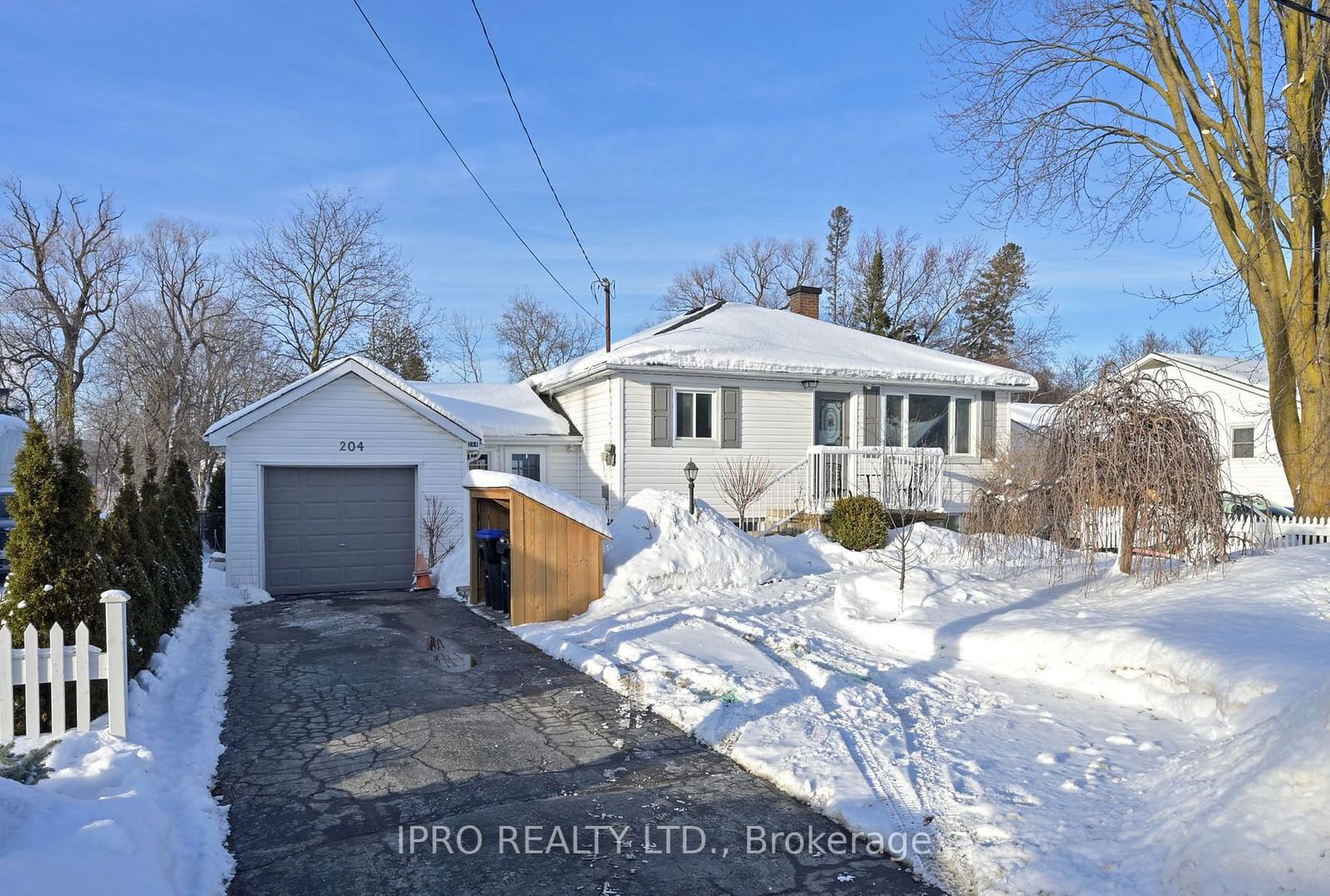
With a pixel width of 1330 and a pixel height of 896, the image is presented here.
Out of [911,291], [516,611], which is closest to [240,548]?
[516,611]

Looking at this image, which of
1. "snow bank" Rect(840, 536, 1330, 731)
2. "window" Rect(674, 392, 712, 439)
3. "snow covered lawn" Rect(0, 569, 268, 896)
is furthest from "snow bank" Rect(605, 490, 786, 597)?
"snow covered lawn" Rect(0, 569, 268, 896)

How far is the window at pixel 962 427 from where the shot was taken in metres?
19.4

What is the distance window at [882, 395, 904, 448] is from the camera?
18.6 meters

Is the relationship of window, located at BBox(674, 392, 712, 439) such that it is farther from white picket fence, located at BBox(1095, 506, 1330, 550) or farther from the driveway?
the driveway

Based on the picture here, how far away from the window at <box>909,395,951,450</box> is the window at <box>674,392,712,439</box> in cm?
476

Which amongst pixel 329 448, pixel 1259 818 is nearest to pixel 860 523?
pixel 329 448

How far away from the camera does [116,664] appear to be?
5445mm

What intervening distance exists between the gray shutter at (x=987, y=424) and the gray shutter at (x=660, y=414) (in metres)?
7.52

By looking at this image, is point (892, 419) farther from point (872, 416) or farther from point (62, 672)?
point (62, 672)

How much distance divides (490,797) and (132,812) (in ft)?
6.00

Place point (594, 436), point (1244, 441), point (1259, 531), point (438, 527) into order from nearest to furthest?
1. point (1259, 531)
2. point (438, 527)
3. point (594, 436)
4. point (1244, 441)

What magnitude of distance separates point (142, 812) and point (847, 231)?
4469cm

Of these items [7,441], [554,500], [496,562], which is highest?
[7,441]

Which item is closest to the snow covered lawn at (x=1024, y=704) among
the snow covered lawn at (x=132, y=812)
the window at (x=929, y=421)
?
the snow covered lawn at (x=132, y=812)
